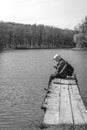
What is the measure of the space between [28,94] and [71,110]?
20.5ft

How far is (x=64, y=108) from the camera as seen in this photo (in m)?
6.74

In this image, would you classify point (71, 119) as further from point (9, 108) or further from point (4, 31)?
point (4, 31)

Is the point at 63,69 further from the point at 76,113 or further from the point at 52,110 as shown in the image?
the point at 76,113

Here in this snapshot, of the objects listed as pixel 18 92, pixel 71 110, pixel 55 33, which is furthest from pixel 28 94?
pixel 55 33

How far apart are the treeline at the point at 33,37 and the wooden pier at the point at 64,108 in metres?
85.5

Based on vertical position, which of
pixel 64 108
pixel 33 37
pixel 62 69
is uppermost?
pixel 33 37

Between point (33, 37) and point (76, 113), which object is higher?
point (33, 37)

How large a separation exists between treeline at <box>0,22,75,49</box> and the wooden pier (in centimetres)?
8546

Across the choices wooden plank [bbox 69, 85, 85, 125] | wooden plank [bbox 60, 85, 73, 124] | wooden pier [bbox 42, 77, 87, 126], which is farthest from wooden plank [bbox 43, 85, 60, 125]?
wooden plank [bbox 69, 85, 85, 125]

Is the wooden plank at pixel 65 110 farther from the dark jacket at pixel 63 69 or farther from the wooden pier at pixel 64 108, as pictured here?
the dark jacket at pixel 63 69

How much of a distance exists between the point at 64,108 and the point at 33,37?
111444mm

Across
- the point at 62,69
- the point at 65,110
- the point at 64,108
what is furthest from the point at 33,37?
the point at 65,110

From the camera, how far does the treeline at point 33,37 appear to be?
10081cm

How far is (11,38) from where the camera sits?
338 ft
